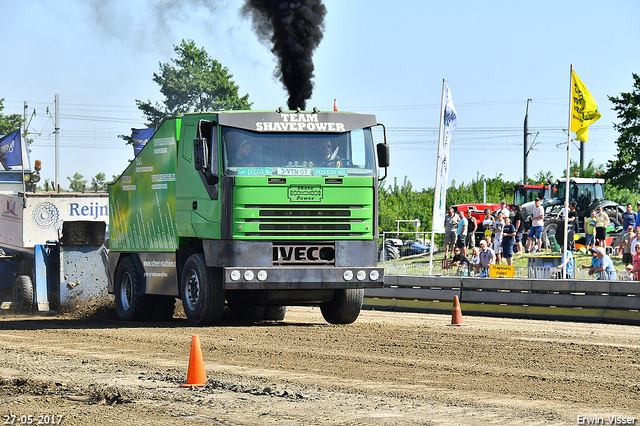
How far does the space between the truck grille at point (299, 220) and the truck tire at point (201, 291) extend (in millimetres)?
1044

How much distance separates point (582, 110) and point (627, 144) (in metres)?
24.0

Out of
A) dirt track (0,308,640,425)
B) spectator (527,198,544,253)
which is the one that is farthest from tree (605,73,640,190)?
dirt track (0,308,640,425)

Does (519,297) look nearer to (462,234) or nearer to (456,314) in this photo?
(456,314)

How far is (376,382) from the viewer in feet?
28.9

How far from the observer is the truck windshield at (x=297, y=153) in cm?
1343

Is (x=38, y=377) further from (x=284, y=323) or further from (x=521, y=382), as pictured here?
(x=284, y=323)

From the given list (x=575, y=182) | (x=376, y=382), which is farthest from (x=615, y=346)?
(x=575, y=182)

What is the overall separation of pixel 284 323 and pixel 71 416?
8534 millimetres

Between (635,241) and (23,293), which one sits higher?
(635,241)

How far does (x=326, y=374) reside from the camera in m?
9.38

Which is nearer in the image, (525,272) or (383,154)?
(383,154)

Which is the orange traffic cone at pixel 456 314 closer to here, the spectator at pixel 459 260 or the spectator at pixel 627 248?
the spectator at pixel 627 248

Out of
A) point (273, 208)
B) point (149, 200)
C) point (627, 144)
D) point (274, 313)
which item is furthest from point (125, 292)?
point (627, 144)

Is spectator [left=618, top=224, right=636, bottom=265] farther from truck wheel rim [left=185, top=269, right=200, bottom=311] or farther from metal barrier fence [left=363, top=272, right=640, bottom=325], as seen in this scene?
truck wheel rim [left=185, top=269, right=200, bottom=311]
